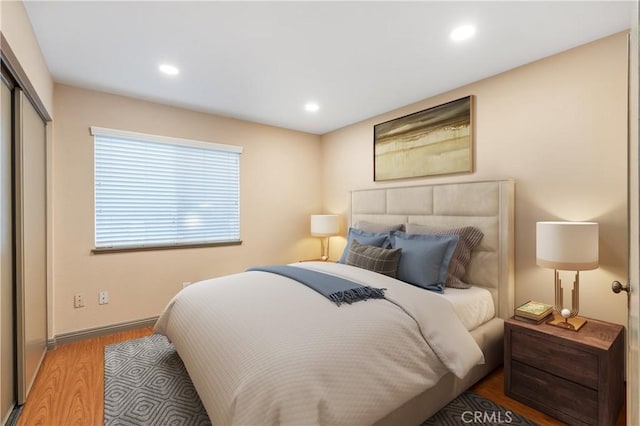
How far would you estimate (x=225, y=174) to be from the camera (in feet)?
12.1

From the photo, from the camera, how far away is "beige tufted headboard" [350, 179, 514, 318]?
2377 mm

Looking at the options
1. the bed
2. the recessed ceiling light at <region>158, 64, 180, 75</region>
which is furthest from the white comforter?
the recessed ceiling light at <region>158, 64, 180, 75</region>

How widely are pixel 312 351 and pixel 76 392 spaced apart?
186 cm

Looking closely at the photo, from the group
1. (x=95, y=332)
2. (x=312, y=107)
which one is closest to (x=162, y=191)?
(x=95, y=332)

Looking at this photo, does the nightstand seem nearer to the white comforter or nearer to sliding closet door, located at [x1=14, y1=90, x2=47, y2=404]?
the white comforter

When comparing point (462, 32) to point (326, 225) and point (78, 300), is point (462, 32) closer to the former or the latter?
point (326, 225)

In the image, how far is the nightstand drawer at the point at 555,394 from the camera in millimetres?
1642

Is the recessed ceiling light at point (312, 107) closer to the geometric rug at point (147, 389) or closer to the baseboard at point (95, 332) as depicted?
the geometric rug at point (147, 389)

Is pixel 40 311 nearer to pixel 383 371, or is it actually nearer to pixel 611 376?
pixel 383 371

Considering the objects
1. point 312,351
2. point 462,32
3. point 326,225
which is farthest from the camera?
point 326,225

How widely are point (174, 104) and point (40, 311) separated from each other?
2239mm

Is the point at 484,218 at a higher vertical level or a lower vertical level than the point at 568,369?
higher

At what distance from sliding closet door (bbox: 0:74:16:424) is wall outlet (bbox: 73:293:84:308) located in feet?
3.35
